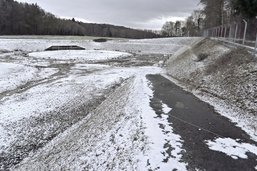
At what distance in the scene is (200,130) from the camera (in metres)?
8.39

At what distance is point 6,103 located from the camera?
49.5 feet

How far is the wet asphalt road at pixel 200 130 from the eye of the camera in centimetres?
621

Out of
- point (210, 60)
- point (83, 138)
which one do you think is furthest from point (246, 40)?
point (83, 138)

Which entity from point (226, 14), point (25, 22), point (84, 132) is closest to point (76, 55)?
point (226, 14)

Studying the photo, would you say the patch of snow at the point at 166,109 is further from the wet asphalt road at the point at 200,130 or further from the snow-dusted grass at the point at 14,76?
the snow-dusted grass at the point at 14,76

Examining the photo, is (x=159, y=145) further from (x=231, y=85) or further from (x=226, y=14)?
(x=226, y=14)

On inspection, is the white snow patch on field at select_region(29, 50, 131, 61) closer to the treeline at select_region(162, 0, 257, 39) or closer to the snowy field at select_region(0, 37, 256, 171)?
the treeline at select_region(162, 0, 257, 39)

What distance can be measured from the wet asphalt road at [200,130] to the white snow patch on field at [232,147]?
163 mm

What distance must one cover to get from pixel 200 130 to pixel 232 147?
1.38 m

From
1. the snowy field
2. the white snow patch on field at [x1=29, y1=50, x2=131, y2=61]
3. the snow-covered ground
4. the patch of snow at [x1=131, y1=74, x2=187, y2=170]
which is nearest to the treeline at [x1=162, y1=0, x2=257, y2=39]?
the snow-covered ground

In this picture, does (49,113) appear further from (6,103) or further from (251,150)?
(251,150)

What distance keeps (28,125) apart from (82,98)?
4487 millimetres

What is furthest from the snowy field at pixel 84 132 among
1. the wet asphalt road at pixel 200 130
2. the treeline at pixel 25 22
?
the treeline at pixel 25 22

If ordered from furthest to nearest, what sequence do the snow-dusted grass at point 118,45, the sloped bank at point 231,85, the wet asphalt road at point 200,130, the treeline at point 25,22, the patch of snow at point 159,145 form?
the treeline at point 25,22 < the snow-dusted grass at point 118,45 < the sloped bank at point 231,85 < the wet asphalt road at point 200,130 < the patch of snow at point 159,145
